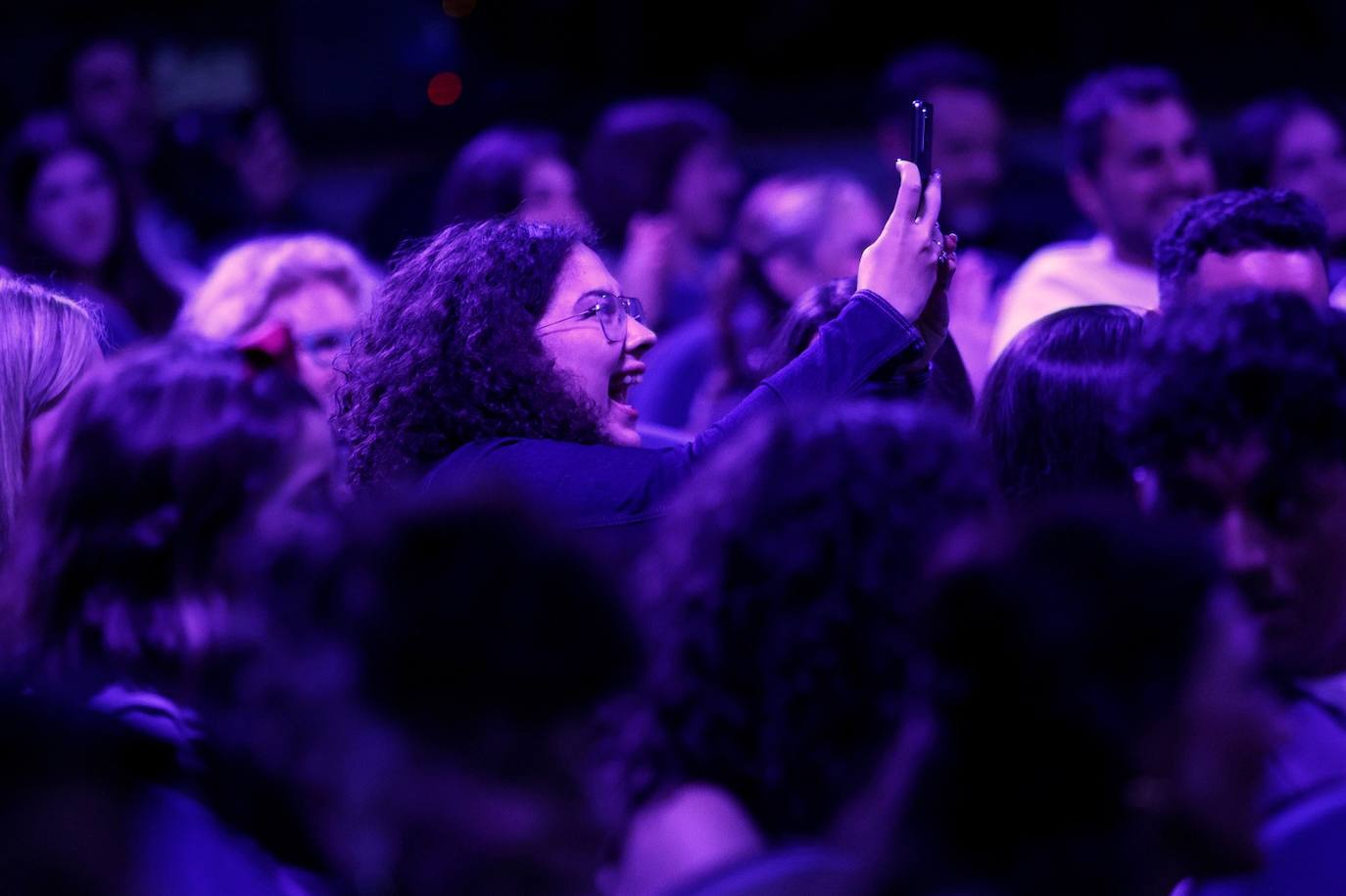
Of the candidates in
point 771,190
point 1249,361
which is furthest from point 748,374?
point 1249,361

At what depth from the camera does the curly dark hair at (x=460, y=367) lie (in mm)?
2279

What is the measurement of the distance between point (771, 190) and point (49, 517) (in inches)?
104

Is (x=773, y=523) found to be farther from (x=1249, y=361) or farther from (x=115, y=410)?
(x=115, y=410)

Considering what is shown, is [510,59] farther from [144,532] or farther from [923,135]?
[144,532]

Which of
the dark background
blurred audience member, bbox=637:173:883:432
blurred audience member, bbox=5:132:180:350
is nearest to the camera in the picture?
blurred audience member, bbox=637:173:883:432

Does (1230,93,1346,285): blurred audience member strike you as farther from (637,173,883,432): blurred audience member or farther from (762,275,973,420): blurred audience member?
(762,275,973,420): blurred audience member

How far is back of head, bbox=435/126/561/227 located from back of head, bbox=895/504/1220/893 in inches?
118

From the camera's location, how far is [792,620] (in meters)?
1.42

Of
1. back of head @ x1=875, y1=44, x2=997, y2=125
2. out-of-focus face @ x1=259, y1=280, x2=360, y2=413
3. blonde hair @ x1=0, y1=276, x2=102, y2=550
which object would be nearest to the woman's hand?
blonde hair @ x1=0, y1=276, x2=102, y2=550

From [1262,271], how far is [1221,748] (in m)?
1.73

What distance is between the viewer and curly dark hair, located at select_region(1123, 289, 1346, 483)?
166cm

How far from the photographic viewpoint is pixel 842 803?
1402 millimetres

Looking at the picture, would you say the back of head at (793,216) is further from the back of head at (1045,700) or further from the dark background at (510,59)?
the back of head at (1045,700)

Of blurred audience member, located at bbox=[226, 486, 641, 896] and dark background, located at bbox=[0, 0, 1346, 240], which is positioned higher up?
dark background, located at bbox=[0, 0, 1346, 240]
